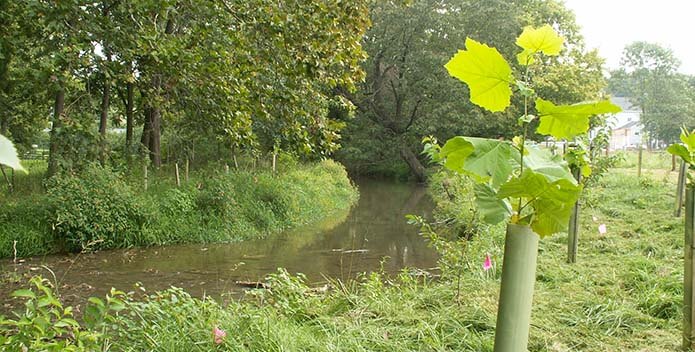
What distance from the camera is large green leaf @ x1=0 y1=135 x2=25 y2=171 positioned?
1.42 ft

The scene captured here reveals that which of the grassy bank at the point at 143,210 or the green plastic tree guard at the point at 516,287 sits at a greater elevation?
the green plastic tree guard at the point at 516,287

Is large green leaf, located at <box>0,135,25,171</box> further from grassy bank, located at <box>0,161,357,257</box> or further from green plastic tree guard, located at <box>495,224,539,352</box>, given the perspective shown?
grassy bank, located at <box>0,161,357,257</box>

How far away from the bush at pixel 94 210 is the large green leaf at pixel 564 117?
8.42 m

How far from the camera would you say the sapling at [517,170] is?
1.02 metres

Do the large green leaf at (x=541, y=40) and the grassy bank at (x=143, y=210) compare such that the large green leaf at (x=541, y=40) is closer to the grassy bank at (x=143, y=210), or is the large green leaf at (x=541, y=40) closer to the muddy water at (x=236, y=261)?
the muddy water at (x=236, y=261)

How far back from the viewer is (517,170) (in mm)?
1183

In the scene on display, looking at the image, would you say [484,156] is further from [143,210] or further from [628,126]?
[628,126]

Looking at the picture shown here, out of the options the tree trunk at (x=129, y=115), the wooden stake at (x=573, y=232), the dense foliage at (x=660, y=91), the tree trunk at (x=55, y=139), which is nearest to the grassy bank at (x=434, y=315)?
the wooden stake at (x=573, y=232)

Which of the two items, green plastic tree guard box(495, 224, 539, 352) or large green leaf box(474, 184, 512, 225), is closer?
green plastic tree guard box(495, 224, 539, 352)

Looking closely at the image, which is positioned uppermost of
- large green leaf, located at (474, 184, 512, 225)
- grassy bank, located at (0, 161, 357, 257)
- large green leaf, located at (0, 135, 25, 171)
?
large green leaf, located at (0, 135, 25, 171)

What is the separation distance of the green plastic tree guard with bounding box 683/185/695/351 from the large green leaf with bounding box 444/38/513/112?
6.89ft

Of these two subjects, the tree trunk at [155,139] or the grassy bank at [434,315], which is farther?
the tree trunk at [155,139]

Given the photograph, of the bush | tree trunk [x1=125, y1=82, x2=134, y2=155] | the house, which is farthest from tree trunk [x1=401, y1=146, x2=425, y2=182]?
the house

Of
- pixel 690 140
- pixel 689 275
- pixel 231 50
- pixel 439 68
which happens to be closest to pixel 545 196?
pixel 690 140
